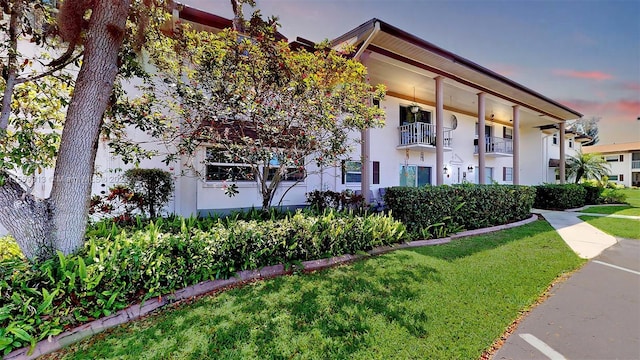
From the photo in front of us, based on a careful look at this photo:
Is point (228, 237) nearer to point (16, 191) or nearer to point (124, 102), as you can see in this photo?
point (16, 191)

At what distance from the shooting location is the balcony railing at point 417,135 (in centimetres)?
1348

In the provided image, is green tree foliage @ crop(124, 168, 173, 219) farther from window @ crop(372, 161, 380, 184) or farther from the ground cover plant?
window @ crop(372, 161, 380, 184)

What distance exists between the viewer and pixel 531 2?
8219 mm

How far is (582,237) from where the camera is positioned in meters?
7.88

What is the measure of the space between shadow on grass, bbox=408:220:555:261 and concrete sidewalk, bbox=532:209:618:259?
58 cm

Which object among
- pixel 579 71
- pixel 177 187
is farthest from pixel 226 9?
pixel 579 71

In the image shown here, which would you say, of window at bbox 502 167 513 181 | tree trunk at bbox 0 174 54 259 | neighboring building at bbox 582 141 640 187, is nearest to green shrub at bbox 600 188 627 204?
window at bbox 502 167 513 181

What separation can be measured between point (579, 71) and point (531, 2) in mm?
4483

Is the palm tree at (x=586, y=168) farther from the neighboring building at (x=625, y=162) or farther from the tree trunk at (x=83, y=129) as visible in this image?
the tree trunk at (x=83, y=129)

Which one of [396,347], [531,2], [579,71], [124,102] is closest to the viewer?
[396,347]

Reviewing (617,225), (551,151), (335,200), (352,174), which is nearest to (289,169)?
(335,200)

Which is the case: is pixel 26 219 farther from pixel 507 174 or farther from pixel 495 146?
pixel 507 174

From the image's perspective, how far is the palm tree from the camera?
21.6 metres

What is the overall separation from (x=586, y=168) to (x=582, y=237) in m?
19.8
